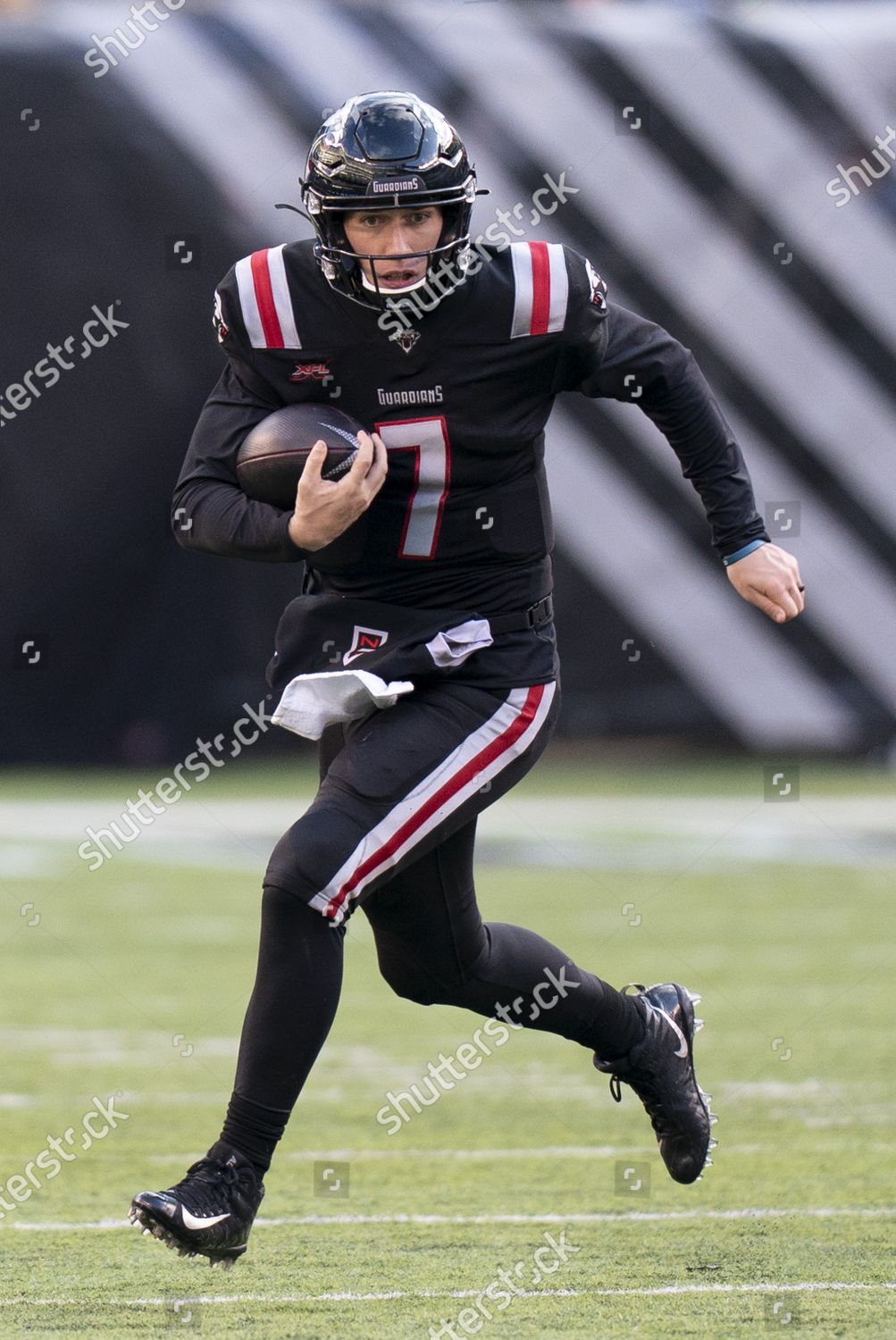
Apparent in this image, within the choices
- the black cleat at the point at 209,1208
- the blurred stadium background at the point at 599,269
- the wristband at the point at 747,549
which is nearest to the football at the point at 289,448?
the wristband at the point at 747,549

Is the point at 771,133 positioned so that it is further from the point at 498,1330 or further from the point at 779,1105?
the point at 498,1330

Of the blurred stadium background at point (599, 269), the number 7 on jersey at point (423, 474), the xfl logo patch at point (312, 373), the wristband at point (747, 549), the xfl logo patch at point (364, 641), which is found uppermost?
the xfl logo patch at point (312, 373)

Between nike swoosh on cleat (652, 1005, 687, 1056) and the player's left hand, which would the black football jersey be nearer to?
the player's left hand

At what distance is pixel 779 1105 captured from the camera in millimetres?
4938

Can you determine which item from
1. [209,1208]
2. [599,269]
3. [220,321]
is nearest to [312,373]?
[220,321]

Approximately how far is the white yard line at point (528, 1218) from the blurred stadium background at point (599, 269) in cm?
812

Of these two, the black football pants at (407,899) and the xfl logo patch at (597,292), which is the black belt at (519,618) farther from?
the xfl logo patch at (597,292)

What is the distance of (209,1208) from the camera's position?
9.62 ft

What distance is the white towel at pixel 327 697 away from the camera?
3164 mm

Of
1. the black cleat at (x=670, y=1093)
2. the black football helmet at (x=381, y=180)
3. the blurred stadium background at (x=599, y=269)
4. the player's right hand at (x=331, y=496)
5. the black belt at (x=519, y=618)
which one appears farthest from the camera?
the blurred stadium background at (x=599, y=269)

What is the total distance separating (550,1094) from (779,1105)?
62cm

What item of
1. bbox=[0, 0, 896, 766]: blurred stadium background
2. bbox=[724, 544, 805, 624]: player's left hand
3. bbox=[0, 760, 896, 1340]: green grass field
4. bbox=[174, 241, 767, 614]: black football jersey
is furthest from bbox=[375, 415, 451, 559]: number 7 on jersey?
bbox=[0, 0, 896, 766]: blurred stadium background

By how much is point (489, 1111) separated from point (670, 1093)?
1387mm

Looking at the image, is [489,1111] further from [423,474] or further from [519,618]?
[423,474]
